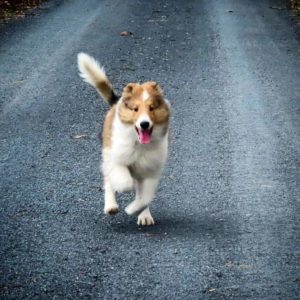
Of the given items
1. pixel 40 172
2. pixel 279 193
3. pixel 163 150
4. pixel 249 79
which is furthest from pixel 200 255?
pixel 249 79

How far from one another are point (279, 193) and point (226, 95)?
4202 mm

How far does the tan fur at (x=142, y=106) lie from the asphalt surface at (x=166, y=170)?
33.8 inches

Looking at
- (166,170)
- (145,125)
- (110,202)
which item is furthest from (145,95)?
(166,170)

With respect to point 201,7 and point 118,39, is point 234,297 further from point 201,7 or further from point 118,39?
point 201,7

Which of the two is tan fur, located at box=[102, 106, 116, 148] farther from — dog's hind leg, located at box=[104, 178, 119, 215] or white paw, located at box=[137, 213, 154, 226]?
white paw, located at box=[137, 213, 154, 226]

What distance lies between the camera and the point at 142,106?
646 cm

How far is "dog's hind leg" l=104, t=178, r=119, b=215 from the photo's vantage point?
6836 mm

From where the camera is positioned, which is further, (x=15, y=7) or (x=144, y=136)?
(x=15, y=7)

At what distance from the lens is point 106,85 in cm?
755

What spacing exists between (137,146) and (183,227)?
2.35ft

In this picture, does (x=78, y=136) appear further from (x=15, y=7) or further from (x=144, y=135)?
(x=15, y=7)

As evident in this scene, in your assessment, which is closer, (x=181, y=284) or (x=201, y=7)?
(x=181, y=284)

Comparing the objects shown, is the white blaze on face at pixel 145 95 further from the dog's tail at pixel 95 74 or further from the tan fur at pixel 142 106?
the dog's tail at pixel 95 74

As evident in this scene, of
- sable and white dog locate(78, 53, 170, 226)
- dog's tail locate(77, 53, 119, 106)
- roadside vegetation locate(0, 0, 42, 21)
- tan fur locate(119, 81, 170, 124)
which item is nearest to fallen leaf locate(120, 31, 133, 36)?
roadside vegetation locate(0, 0, 42, 21)
